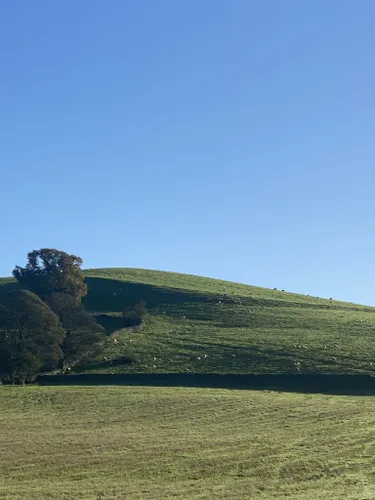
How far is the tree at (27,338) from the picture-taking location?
5962 centimetres

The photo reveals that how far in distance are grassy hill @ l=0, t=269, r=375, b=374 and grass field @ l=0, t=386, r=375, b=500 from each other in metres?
13.4

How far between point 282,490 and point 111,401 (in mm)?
23115

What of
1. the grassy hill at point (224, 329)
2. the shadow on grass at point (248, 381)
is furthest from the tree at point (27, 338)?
the grassy hill at point (224, 329)

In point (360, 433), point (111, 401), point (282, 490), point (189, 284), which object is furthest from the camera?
point (189, 284)

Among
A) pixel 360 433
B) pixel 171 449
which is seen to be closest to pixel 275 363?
pixel 360 433

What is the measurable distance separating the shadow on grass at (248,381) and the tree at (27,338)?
7.36 feet

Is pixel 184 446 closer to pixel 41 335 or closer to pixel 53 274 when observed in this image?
pixel 41 335

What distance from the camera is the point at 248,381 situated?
58.2m

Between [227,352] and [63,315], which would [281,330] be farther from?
[63,315]

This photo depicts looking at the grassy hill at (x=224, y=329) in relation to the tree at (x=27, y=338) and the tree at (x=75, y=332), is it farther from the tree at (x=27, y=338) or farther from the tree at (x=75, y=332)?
the tree at (x=27, y=338)

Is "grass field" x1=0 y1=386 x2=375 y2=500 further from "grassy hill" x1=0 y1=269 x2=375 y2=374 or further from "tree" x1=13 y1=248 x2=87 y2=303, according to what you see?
"tree" x1=13 y1=248 x2=87 y2=303

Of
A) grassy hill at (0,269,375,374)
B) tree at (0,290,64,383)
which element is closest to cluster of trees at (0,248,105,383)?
tree at (0,290,64,383)

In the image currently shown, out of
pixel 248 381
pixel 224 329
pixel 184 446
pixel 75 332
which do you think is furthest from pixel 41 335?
pixel 184 446

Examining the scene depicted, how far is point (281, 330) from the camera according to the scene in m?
79.1
